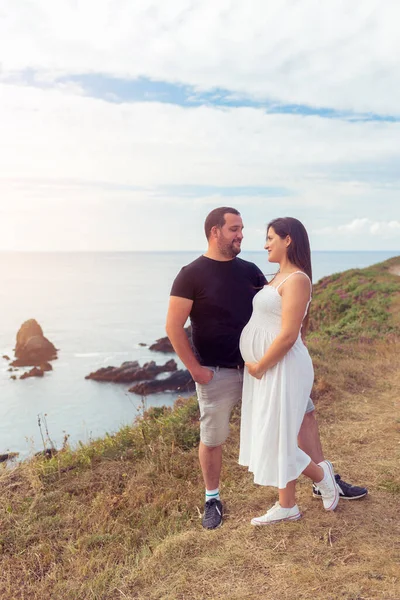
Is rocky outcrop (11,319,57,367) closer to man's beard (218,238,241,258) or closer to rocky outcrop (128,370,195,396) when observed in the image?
rocky outcrop (128,370,195,396)

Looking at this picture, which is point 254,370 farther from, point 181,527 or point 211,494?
point 181,527

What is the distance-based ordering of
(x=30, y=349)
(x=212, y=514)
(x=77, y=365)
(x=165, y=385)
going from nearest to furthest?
(x=212, y=514) < (x=165, y=385) < (x=77, y=365) < (x=30, y=349)

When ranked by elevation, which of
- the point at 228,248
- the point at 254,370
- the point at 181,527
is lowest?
the point at 181,527

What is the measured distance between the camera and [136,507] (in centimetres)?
544

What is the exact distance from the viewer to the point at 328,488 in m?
4.54

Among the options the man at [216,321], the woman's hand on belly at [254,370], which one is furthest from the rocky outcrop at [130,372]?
the woman's hand on belly at [254,370]

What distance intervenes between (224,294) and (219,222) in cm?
61

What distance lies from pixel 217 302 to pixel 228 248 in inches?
18.5

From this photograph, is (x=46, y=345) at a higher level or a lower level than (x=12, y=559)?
lower

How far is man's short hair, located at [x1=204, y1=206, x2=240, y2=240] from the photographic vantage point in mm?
4160

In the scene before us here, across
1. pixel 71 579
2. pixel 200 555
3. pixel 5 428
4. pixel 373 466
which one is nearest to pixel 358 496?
pixel 373 466

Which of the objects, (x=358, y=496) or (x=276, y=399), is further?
(x=358, y=496)

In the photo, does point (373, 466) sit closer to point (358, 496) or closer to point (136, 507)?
point (358, 496)

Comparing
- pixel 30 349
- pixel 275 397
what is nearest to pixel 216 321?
pixel 275 397
